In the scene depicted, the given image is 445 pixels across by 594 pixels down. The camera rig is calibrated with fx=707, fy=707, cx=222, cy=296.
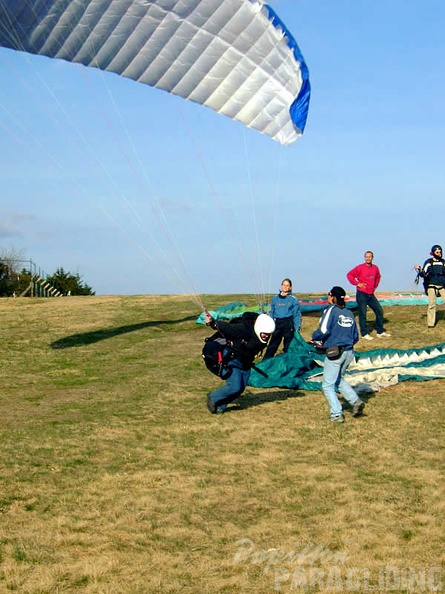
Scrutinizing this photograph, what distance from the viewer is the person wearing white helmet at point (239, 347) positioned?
31.1 feet

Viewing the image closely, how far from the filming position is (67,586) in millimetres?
4992

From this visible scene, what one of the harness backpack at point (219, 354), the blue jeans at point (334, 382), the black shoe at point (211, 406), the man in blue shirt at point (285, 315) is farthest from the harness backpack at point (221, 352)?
the man in blue shirt at point (285, 315)

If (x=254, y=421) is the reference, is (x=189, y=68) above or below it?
above

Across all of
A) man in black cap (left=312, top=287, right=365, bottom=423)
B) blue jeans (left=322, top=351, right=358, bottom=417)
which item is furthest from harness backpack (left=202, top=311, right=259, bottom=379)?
blue jeans (left=322, top=351, right=358, bottom=417)

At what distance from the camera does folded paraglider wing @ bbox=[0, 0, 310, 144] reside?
11.4 meters

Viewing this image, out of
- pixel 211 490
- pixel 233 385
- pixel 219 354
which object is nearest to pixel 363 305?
pixel 233 385

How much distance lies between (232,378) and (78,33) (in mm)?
6384

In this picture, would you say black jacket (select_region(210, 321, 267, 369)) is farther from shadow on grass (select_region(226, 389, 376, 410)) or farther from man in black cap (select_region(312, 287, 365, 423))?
shadow on grass (select_region(226, 389, 376, 410))

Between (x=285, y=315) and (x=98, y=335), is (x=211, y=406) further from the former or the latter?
(x=98, y=335)

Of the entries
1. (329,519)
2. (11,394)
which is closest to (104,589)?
(329,519)

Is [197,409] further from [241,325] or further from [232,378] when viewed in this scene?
[241,325]

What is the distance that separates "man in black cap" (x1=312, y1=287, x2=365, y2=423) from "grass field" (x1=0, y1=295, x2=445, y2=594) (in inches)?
10.5

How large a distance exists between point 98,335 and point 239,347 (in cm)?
895

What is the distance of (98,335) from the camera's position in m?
18.0
